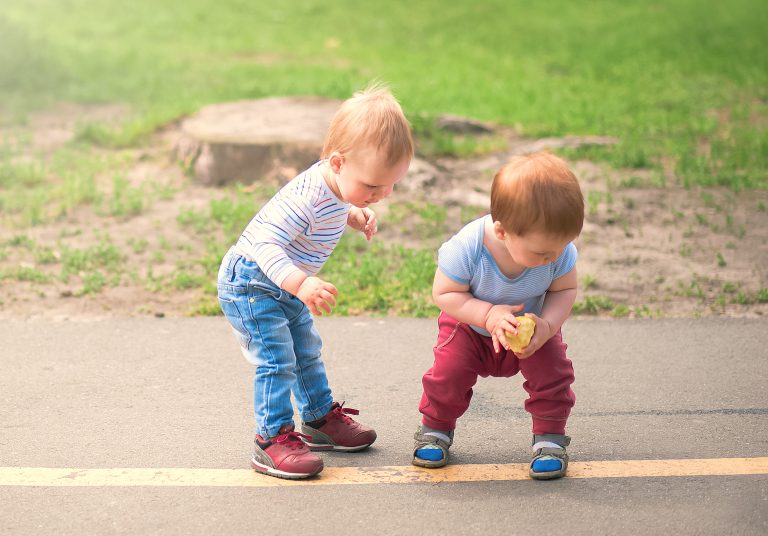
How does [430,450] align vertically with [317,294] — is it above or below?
below

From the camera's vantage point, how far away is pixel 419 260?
596 cm

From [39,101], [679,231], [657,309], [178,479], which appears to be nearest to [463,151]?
[679,231]

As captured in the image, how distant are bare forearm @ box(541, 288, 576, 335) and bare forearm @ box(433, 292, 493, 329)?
20 cm

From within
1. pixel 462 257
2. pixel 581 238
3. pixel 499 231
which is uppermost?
pixel 499 231

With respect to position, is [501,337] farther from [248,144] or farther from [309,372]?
[248,144]

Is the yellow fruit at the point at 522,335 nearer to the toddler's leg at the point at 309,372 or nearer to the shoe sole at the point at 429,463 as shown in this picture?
the shoe sole at the point at 429,463

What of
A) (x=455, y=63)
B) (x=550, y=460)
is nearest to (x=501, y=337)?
(x=550, y=460)

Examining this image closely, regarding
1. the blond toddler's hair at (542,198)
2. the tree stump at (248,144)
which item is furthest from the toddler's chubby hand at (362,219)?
the tree stump at (248,144)

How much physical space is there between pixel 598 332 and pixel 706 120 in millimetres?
5165

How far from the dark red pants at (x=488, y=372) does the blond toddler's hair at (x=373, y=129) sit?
24.8 inches

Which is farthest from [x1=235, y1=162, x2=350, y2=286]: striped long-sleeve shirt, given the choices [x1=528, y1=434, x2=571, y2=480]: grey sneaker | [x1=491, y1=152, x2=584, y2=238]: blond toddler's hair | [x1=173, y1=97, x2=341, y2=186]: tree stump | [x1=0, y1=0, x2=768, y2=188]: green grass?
[x1=0, y1=0, x2=768, y2=188]: green grass

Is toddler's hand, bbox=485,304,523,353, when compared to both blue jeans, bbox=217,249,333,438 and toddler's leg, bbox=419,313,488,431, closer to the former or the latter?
toddler's leg, bbox=419,313,488,431

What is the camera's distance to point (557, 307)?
3.38 m

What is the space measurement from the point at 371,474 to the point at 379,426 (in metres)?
0.44
